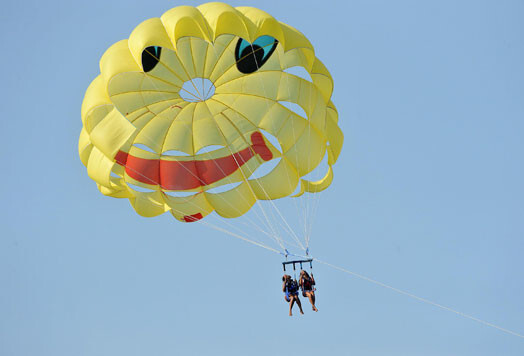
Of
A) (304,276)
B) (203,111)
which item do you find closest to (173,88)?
(203,111)

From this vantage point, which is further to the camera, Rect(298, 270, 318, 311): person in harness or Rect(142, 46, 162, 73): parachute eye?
Rect(142, 46, 162, 73): parachute eye

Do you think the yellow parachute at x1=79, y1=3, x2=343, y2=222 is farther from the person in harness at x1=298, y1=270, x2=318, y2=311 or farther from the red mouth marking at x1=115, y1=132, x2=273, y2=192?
the person in harness at x1=298, y1=270, x2=318, y2=311

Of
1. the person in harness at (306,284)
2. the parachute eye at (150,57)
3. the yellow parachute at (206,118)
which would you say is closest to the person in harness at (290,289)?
the person in harness at (306,284)

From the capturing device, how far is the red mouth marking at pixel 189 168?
19.4 m

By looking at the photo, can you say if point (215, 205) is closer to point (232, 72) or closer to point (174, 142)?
point (174, 142)

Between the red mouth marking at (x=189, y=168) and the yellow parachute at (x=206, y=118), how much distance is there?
22 mm

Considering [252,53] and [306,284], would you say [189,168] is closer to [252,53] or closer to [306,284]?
[252,53]

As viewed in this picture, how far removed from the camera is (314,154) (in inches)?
756

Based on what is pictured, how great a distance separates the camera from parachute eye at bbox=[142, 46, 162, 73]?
18.0 metres

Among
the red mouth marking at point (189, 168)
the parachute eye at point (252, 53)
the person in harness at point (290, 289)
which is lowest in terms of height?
the person in harness at point (290, 289)

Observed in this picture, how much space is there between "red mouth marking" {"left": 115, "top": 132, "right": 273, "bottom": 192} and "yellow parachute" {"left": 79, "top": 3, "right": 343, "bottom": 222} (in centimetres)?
2

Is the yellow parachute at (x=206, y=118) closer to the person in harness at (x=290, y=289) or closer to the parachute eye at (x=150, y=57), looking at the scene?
the parachute eye at (x=150, y=57)

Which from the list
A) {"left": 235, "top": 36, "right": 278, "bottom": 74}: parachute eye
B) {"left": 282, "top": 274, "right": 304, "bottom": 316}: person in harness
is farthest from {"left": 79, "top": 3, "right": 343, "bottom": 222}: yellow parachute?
{"left": 282, "top": 274, "right": 304, "bottom": 316}: person in harness

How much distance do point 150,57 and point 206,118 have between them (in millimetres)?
1950
